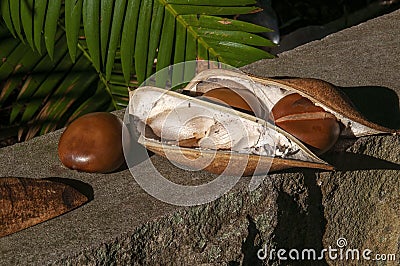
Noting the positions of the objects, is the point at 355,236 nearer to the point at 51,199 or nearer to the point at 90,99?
the point at 51,199

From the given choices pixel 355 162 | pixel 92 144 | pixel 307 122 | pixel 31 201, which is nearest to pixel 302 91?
pixel 307 122

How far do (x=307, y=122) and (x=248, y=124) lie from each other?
0.09 metres

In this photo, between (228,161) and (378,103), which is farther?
(378,103)

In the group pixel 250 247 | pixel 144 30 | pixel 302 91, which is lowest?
pixel 250 247

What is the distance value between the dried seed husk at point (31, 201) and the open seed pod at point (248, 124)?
148 millimetres

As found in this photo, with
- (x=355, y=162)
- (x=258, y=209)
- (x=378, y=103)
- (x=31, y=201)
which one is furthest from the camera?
(x=378, y=103)

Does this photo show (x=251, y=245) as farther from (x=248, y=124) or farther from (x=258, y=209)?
(x=248, y=124)

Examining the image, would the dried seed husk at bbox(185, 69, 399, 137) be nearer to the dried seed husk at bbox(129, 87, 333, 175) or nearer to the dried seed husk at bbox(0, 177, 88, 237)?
the dried seed husk at bbox(129, 87, 333, 175)

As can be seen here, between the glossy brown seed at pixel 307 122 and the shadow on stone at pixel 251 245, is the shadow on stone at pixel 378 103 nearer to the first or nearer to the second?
the glossy brown seed at pixel 307 122

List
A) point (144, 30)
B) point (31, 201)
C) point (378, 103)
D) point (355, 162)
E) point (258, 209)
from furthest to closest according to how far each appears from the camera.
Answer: point (144, 30) < point (378, 103) < point (355, 162) < point (258, 209) < point (31, 201)

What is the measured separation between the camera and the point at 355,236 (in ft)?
5.00

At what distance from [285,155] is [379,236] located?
38 centimetres

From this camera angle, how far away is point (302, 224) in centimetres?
142

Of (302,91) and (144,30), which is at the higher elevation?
(144,30)
